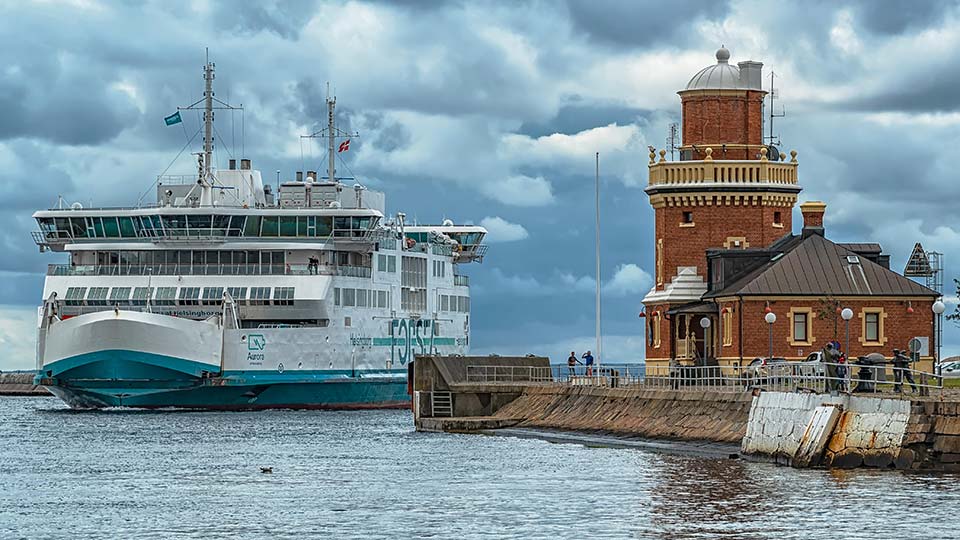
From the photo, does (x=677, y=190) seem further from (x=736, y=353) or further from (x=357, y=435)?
(x=357, y=435)

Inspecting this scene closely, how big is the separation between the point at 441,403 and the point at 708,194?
1287cm

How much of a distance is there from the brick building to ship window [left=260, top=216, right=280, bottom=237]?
1769 centimetres

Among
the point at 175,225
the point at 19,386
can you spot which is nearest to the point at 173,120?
the point at 175,225

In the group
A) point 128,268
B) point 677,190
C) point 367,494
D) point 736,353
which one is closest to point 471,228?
point 128,268

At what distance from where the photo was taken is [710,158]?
235ft

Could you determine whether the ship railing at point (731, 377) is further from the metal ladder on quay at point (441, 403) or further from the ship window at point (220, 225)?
the ship window at point (220, 225)

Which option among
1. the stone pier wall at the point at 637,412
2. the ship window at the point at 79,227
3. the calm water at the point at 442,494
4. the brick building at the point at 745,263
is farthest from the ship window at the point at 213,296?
the calm water at the point at 442,494

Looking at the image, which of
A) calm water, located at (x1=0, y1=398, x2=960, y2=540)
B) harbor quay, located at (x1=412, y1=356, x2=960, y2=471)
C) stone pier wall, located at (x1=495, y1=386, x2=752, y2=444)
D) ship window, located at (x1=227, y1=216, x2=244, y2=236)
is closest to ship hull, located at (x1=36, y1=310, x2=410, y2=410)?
ship window, located at (x1=227, y1=216, x2=244, y2=236)

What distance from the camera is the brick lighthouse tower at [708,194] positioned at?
71688mm

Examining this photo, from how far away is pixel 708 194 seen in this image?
2825 inches

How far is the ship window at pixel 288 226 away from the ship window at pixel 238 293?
3877 mm

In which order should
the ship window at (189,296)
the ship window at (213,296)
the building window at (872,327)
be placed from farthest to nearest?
the ship window at (189,296), the ship window at (213,296), the building window at (872,327)

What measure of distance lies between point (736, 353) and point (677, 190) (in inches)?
358

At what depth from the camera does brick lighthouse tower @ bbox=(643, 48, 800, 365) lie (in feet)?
235
